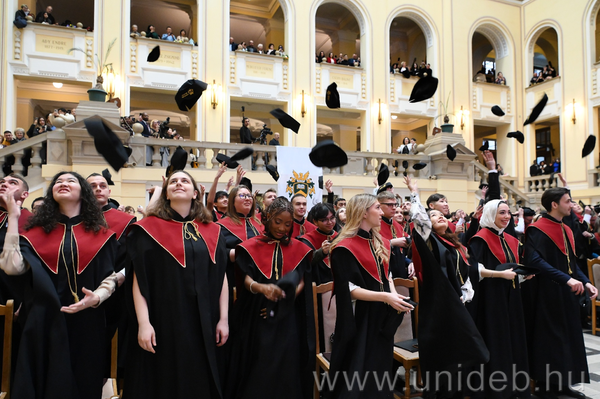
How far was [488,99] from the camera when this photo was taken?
17969mm

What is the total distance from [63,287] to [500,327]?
10.7ft

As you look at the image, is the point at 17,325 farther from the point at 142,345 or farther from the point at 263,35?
the point at 263,35

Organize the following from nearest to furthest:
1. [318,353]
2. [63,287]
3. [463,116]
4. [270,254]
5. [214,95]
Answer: [63,287]
[270,254]
[318,353]
[214,95]
[463,116]

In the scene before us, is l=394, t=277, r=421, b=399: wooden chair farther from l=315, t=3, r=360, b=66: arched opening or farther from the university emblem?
l=315, t=3, r=360, b=66: arched opening

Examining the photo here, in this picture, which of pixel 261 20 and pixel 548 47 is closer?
pixel 261 20

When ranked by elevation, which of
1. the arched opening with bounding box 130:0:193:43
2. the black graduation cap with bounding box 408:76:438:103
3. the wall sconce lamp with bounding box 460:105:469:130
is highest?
the arched opening with bounding box 130:0:193:43

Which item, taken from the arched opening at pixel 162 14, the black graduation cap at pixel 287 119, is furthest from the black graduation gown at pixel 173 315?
the arched opening at pixel 162 14

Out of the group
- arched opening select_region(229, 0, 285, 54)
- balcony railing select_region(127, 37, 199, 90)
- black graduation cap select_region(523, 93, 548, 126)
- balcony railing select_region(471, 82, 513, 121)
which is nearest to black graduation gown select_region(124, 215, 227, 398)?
A: black graduation cap select_region(523, 93, 548, 126)

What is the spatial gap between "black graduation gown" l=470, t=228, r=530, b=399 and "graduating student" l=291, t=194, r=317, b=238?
168 cm

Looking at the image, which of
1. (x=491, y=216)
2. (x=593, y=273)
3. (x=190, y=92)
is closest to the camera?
(x=491, y=216)

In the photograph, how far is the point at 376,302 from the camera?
3035mm

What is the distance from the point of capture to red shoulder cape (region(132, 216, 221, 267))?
265cm

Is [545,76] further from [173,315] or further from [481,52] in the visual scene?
Result: [173,315]

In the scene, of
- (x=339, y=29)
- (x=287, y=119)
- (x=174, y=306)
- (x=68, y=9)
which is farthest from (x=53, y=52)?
(x=174, y=306)
